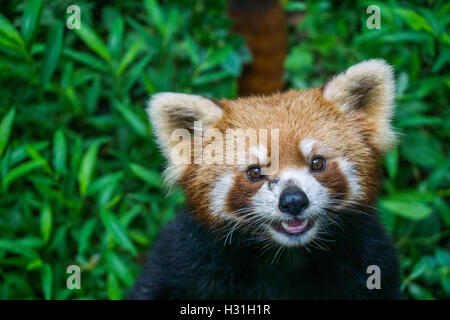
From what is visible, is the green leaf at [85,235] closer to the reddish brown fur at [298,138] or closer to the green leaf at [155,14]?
the reddish brown fur at [298,138]

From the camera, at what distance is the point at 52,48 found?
3488 millimetres

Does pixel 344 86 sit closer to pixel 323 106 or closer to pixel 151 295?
pixel 323 106

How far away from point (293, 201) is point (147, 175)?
169cm

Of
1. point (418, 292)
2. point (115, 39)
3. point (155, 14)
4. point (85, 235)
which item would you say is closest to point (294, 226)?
point (418, 292)

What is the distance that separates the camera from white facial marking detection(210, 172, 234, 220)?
2774 mm

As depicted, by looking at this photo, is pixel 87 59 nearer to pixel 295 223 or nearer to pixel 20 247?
pixel 20 247

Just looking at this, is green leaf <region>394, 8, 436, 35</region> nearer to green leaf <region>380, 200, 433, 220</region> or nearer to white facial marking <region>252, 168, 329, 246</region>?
green leaf <region>380, 200, 433, 220</region>

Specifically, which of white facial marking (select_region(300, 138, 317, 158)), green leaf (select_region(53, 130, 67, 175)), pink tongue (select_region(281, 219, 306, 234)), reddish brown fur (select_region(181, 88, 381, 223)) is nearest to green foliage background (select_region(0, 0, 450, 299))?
green leaf (select_region(53, 130, 67, 175))

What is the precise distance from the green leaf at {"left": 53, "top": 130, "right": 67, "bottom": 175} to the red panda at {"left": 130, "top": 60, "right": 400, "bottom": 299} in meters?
1.11

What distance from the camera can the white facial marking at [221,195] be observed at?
109 inches

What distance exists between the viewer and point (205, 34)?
176 inches

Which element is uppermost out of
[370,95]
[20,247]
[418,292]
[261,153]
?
[370,95]

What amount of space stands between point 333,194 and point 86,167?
1.92 meters

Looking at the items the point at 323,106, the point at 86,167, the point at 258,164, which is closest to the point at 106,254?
the point at 86,167
